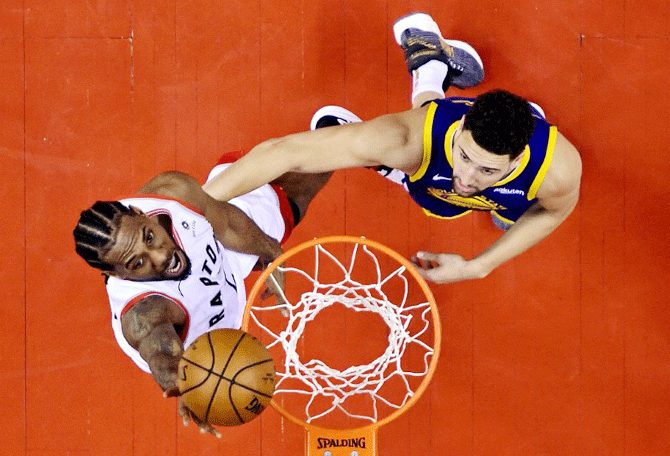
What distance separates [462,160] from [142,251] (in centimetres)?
100

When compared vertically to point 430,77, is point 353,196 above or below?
below

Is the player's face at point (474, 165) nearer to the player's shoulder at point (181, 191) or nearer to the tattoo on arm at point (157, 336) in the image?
the player's shoulder at point (181, 191)

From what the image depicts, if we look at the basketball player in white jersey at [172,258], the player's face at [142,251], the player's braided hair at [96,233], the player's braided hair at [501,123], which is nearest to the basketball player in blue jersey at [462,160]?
the player's braided hair at [501,123]

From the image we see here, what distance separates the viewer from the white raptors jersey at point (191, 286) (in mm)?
2055

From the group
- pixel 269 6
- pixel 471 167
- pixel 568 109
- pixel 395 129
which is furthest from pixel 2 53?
pixel 568 109

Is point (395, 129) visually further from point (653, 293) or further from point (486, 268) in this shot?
point (653, 293)

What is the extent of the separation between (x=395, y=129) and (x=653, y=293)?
70.0 inches

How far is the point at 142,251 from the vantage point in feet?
6.51

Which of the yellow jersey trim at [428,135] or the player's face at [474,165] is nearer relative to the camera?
the player's face at [474,165]

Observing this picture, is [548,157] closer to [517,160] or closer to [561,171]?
[561,171]

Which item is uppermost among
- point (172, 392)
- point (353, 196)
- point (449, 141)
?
point (449, 141)

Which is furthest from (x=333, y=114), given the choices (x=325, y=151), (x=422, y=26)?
(x=325, y=151)

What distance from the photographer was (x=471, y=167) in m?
2.01

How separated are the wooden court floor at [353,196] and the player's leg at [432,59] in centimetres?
18
